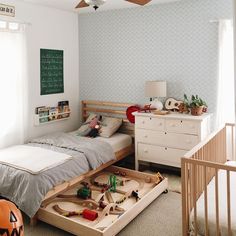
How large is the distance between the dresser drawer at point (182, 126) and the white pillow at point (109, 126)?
90 centimetres

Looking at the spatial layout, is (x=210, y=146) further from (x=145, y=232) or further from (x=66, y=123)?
(x=66, y=123)

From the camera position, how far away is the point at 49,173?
116 inches

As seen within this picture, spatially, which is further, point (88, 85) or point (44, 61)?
point (88, 85)

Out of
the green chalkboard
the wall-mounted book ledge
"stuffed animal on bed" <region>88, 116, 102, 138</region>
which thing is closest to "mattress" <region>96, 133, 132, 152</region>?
"stuffed animal on bed" <region>88, 116, 102, 138</region>

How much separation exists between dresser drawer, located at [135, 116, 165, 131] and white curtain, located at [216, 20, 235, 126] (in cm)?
77

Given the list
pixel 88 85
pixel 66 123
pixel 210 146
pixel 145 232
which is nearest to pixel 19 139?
pixel 66 123

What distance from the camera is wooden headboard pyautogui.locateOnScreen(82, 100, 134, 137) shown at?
4.67 m

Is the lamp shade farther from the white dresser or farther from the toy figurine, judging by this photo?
the toy figurine

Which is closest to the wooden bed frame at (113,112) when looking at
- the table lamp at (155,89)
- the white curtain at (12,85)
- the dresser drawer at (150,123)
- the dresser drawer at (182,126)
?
the dresser drawer at (150,123)

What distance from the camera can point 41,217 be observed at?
2.84 meters

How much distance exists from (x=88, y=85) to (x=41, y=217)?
2.70 m

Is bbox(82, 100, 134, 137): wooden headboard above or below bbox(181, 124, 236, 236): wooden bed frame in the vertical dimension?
above

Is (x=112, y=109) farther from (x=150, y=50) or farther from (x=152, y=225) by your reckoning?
(x=152, y=225)

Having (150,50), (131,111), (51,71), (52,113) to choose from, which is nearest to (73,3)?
(51,71)
